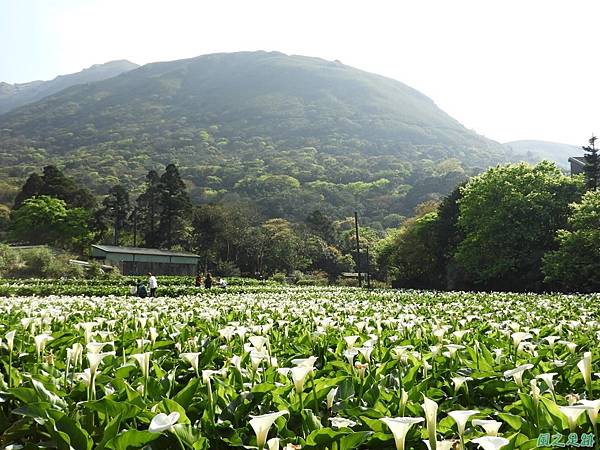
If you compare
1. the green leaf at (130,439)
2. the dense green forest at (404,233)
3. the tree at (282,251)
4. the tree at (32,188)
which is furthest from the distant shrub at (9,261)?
the green leaf at (130,439)

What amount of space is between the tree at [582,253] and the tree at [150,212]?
147 feet

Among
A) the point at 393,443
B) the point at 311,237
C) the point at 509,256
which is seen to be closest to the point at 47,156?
the point at 311,237

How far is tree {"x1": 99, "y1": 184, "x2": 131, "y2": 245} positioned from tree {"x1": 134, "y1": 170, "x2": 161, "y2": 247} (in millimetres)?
1673

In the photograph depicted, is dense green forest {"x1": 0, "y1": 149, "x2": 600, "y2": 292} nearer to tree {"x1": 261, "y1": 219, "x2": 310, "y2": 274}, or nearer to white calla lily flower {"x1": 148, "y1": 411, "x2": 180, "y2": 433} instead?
tree {"x1": 261, "y1": 219, "x2": 310, "y2": 274}

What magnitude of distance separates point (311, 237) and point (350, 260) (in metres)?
5.64

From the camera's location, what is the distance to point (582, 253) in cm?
2434

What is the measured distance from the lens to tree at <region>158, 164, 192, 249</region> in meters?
57.6

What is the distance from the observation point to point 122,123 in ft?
477

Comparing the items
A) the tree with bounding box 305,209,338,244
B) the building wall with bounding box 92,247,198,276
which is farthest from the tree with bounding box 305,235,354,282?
the building wall with bounding box 92,247,198,276

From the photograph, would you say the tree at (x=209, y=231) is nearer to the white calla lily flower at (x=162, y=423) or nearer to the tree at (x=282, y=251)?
the tree at (x=282, y=251)

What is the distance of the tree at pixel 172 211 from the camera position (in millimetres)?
57562

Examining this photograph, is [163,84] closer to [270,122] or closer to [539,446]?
[270,122]

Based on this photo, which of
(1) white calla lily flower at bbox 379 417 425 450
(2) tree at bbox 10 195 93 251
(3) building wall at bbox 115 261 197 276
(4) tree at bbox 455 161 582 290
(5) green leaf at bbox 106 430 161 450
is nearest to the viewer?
(1) white calla lily flower at bbox 379 417 425 450

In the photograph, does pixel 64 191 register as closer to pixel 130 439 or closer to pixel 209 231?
pixel 209 231
